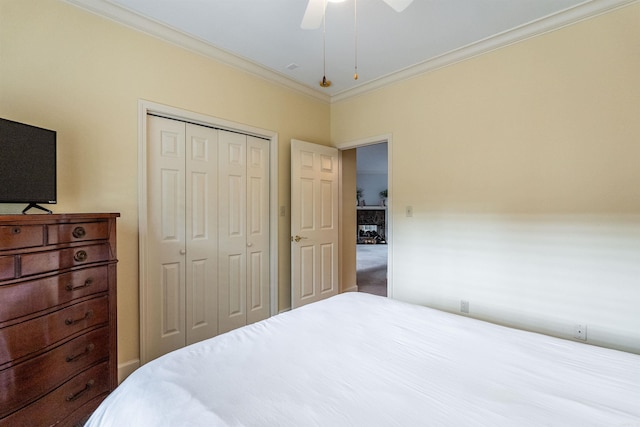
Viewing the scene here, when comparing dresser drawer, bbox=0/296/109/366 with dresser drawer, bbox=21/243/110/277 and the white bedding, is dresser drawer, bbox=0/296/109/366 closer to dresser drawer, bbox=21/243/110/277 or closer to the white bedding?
dresser drawer, bbox=21/243/110/277

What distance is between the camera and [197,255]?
2.54 meters

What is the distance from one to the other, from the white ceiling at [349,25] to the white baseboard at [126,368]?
253 cm

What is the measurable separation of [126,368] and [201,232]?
3.75 feet

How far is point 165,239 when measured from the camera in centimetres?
234

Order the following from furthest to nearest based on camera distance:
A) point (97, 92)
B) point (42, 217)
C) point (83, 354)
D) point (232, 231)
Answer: point (232, 231), point (97, 92), point (83, 354), point (42, 217)

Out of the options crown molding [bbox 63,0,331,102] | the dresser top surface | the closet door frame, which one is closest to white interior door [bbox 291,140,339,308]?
the closet door frame

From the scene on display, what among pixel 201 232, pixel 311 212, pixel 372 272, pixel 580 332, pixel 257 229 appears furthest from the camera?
pixel 372 272

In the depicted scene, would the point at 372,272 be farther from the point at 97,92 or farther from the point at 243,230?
the point at 97,92

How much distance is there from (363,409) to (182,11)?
8.73ft

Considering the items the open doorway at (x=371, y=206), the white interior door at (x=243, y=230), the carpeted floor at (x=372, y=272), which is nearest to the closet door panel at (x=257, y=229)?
the white interior door at (x=243, y=230)

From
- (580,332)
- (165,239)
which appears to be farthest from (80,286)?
(580,332)

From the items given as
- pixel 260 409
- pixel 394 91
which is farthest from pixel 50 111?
pixel 394 91

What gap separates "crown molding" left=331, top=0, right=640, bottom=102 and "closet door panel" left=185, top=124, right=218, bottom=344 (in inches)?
76.5

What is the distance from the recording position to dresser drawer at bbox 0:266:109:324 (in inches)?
47.4
